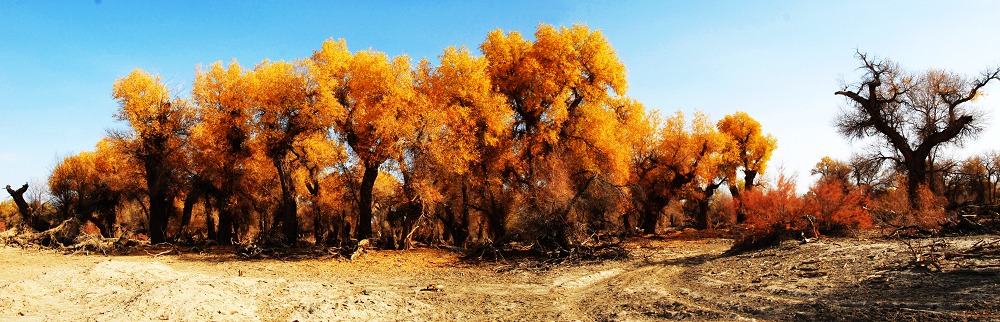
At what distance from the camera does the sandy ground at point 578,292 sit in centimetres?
853

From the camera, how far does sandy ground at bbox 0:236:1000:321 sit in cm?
853

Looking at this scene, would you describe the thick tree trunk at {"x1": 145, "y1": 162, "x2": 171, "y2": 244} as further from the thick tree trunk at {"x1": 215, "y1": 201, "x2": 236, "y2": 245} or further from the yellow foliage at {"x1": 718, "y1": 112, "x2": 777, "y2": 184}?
the yellow foliage at {"x1": 718, "y1": 112, "x2": 777, "y2": 184}

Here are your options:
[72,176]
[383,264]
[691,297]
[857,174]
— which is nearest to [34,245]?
[72,176]

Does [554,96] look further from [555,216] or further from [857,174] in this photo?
[857,174]

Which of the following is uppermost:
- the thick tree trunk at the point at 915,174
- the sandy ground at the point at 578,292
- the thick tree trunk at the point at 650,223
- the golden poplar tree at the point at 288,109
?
the golden poplar tree at the point at 288,109

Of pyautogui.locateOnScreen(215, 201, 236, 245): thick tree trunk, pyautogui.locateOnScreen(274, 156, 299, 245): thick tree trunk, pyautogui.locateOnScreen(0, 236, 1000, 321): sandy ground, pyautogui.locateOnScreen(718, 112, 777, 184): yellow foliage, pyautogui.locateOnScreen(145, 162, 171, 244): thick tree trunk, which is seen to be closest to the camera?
pyautogui.locateOnScreen(0, 236, 1000, 321): sandy ground

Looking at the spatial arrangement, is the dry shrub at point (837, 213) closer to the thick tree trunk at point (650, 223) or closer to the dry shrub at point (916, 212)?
the dry shrub at point (916, 212)

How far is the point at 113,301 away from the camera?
977cm

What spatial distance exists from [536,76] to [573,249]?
Result: 7.73m

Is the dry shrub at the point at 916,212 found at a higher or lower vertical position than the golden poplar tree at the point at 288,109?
lower

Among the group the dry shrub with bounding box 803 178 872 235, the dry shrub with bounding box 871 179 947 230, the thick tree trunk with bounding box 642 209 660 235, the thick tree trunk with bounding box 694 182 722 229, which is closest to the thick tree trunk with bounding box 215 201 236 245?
the thick tree trunk with bounding box 642 209 660 235

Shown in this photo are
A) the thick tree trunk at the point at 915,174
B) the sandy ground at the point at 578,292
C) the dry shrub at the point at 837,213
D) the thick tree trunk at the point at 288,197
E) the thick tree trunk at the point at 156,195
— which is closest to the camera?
the sandy ground at the point at 578,292

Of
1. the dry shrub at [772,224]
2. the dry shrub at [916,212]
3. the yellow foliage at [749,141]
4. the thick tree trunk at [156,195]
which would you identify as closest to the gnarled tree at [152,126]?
the thick tree trunk at [156,195]

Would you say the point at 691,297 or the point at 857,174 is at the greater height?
the point at 857,174
